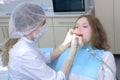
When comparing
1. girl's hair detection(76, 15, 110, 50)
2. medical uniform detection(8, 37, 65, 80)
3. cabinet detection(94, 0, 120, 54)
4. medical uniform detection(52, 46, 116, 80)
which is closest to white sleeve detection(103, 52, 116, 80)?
medical uniform detection(52, 46, 116, 80)

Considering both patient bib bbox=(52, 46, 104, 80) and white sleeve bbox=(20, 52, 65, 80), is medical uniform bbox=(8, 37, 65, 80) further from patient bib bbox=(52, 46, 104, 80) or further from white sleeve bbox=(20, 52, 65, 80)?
patient bib bbox=(52, 46, 104, 80)

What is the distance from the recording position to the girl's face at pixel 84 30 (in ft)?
5.89

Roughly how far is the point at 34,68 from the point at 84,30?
59 cm

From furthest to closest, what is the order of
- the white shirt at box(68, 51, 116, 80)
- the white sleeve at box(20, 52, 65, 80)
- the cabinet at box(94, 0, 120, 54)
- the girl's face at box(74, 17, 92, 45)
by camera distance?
the cabinet at box(94, 0, 120, 54)
the girl's face at box(74, 17, 92, 45)
the white shirt at box(68, 51, 116, 80)
the white sleeve at box(20, 52, 65, 80)

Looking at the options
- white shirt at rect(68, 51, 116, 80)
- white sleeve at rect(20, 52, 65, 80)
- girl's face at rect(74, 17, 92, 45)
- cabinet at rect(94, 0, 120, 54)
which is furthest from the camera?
cabinet at rect(94, 0, 120, 54)

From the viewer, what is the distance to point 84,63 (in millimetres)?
1712

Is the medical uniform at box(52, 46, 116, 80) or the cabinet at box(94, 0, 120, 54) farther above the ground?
the cabinet at box(94, 0, 120, 54)

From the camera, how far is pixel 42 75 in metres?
1.42

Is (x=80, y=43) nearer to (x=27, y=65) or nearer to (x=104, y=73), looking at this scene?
(x=104, y=73)

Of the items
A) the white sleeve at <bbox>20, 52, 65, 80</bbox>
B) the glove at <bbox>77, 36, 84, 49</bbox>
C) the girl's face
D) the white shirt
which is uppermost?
the girl's face

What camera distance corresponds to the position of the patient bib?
161 centimetres

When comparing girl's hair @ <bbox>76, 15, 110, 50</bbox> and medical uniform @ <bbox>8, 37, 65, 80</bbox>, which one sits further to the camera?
girl's hair @ <bbox>76, 15, 110, 50</bbox>

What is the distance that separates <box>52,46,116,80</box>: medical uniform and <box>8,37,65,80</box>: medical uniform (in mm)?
203

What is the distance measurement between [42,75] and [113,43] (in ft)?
7.42
